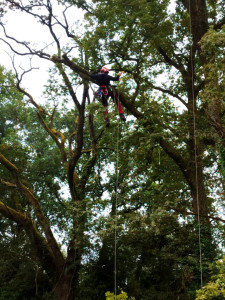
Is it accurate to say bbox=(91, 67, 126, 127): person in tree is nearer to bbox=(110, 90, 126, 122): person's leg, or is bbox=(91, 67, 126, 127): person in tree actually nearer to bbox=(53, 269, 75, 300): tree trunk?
bbox=(110, 90, 126, 122): person's leg

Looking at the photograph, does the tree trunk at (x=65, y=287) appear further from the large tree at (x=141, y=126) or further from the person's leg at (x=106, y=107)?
the person's leg at (x=106, y=107)

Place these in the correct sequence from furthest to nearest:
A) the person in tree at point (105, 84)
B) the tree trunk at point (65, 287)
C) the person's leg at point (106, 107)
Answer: the tree trunk at point (65, 287) → the person's leg at point (106, 107) → the person in tree at point (105, 84)

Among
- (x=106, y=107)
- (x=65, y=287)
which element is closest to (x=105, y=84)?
(x=106, y=107)

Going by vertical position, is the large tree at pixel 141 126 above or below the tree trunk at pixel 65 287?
above

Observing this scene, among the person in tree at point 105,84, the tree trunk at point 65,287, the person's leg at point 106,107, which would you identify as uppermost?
the person in tree at point 105,84

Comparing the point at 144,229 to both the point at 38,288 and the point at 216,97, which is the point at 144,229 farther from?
the point at 38,288

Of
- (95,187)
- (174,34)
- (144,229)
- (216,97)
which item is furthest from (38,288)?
(174,34)

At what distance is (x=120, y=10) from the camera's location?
23.5 ft

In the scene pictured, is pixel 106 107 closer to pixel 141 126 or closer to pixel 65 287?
pixel 141 126

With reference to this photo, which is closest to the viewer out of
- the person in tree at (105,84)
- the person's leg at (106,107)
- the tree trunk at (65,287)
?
the person in tree at (105,84)

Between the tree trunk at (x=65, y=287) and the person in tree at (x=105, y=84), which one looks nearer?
the person in tree at (x=105, y=84)

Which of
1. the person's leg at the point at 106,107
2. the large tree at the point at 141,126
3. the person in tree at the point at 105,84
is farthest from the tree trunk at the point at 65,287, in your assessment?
the person in tree at the point at 105,84

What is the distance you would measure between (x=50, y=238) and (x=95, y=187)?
2.40 m

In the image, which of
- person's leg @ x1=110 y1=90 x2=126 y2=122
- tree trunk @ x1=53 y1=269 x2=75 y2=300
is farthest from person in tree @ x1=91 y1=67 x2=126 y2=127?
tree trunk @ x1=53 y1=269 x2=75 y2=300
